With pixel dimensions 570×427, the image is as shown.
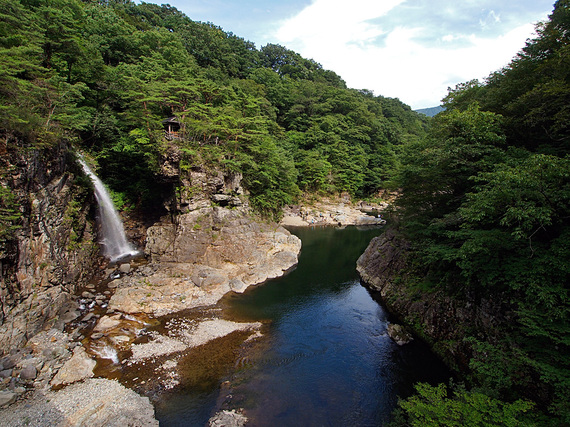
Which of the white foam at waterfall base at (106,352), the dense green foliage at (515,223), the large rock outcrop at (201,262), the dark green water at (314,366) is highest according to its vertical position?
the dense green foliage at (515,223)

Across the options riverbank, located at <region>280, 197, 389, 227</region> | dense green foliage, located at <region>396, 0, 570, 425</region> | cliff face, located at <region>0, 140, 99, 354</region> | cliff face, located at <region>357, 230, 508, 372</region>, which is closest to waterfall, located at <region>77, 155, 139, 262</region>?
cliff face, located at <region>0, 140, 99, 354</region>

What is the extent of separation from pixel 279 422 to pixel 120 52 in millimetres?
37980

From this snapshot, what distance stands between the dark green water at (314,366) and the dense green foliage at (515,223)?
9.32ft

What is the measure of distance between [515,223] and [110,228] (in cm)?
2398

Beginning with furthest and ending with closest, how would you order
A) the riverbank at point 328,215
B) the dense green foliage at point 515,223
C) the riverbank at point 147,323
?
the riverbank at point 328,215 < the riverbank at point 147,323 < the dense green foliage at point 515,223

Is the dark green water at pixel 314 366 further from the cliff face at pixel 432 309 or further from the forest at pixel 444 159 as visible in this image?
the forest at pixel 444 159

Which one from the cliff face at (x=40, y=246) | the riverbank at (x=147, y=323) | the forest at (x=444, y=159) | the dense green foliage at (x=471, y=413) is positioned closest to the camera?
the dense green foliage at (x=471, y=413)

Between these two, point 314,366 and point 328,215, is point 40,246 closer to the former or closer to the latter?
point 314,366

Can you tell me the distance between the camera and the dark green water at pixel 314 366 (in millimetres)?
8836

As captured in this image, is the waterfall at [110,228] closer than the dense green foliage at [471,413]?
No

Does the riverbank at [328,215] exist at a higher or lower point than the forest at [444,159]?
lower

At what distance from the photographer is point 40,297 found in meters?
11.8

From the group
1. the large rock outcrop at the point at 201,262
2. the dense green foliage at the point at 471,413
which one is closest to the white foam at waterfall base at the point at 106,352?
the large rock outcrop at the point at 201,262

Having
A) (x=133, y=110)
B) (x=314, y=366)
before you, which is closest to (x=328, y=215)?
(x=133, y=110)
